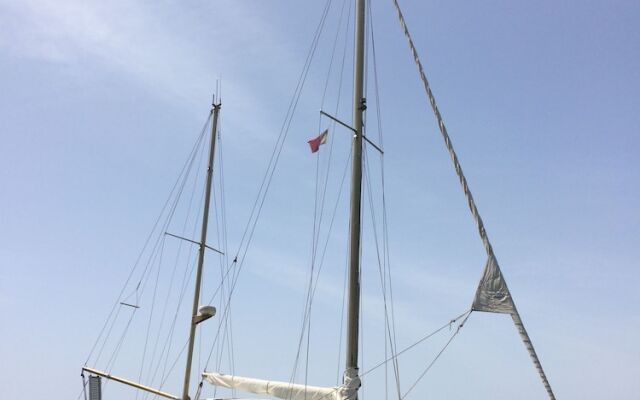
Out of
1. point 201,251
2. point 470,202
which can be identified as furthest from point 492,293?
point 201,251

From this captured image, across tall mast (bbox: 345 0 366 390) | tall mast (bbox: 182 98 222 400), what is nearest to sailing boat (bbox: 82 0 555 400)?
tall mast (bbox: 345 0 366 390)

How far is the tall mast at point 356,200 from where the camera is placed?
19.2m

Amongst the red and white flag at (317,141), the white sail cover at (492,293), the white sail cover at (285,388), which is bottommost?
the white sail cover at (285,388)

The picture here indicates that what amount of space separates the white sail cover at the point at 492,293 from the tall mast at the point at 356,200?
3.65m

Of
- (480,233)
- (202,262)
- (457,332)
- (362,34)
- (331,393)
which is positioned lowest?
(331,393)

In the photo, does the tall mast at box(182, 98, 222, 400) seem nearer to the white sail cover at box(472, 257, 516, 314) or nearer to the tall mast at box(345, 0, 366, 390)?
the tall mast at box(345, 0, 366, 390)

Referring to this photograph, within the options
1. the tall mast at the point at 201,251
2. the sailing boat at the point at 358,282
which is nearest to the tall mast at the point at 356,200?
the sailing boat at the point at 358,282

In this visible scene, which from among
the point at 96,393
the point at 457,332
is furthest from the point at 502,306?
the point at 96,393

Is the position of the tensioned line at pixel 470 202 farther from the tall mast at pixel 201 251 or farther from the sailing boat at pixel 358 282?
the tall mast at pixel 201 251

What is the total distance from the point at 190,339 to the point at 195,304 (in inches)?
76.6

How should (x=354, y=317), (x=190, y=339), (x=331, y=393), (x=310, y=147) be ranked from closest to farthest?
(x=354, y=317), (x=331, y=393), (x=310, y=147), (x=190, y=339)

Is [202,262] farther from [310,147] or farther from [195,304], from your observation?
[310,147]

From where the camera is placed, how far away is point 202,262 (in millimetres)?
38250

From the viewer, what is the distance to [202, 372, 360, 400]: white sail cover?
774 inches
